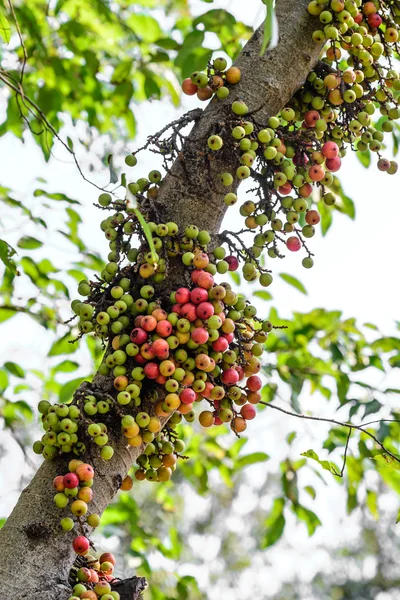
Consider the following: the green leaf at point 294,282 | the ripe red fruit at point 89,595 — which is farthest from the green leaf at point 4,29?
the green leaf at point 294,282

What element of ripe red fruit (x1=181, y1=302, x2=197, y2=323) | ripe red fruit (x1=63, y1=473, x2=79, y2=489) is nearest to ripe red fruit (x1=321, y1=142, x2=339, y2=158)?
ripe red fruit (x1=181, y1=302, x2=197, y2=323)

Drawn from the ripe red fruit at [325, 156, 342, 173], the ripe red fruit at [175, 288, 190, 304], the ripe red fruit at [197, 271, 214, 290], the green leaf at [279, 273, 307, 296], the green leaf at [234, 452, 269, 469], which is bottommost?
the ripe red fruit at [175, 288, 190, 304]

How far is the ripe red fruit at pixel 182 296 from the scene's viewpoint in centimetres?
152

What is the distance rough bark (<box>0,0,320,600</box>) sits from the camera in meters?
1.36

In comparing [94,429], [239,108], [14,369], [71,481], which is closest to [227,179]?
[239,108]

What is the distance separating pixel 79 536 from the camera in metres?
1.40

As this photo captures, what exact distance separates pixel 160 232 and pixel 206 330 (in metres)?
0.25

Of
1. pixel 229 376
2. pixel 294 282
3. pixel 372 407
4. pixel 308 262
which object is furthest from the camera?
pixel 294 282

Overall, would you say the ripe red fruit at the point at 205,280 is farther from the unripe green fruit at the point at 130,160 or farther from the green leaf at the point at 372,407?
the green leaf at the point at 372,407

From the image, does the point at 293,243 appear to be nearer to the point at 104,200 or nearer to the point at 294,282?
the point at 104,200

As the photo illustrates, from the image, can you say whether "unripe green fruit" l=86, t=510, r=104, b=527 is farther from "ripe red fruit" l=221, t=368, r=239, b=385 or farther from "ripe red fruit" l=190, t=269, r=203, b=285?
"ripe red fruit" l=190, t=269, r=203, b=285

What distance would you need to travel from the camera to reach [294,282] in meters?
3.66

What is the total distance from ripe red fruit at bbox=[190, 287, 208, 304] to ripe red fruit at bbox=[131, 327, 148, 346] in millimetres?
137

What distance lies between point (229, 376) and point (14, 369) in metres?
1.99
